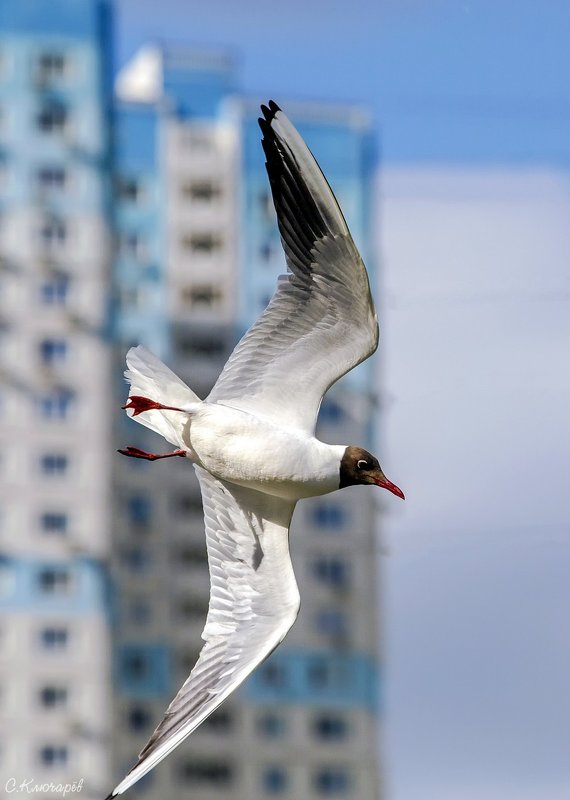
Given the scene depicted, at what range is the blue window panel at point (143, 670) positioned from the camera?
3488 cm

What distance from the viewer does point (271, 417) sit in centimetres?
806

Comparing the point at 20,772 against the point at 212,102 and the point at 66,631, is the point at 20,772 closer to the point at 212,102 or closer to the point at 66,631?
the point at 66,631

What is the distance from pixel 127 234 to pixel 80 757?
964cm

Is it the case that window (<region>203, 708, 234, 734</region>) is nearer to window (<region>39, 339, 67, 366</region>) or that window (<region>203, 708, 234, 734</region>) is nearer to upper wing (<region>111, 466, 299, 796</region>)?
window (<region>39, 339, 67, 366</region>)

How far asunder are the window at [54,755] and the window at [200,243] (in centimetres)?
933

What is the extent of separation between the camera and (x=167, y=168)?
37094mm

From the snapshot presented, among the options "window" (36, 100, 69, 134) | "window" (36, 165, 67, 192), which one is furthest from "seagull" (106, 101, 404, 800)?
"window" (36, 165, 67, 192)

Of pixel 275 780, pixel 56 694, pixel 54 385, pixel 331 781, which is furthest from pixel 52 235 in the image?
pixel 331 781

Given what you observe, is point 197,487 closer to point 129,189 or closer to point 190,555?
point 190,555

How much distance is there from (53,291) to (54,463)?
9.73 ft

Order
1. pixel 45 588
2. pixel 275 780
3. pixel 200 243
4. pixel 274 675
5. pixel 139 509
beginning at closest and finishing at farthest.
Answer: pixel 45 588 < pixel 275 780 < pixel 274 675 < pixel 139 509 < pixel 200 243

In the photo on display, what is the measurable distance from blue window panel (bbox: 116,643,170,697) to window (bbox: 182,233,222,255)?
6992mm

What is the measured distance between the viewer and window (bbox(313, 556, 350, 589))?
3603 cm

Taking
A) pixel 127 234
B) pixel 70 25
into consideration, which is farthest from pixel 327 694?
pixel 70 25
